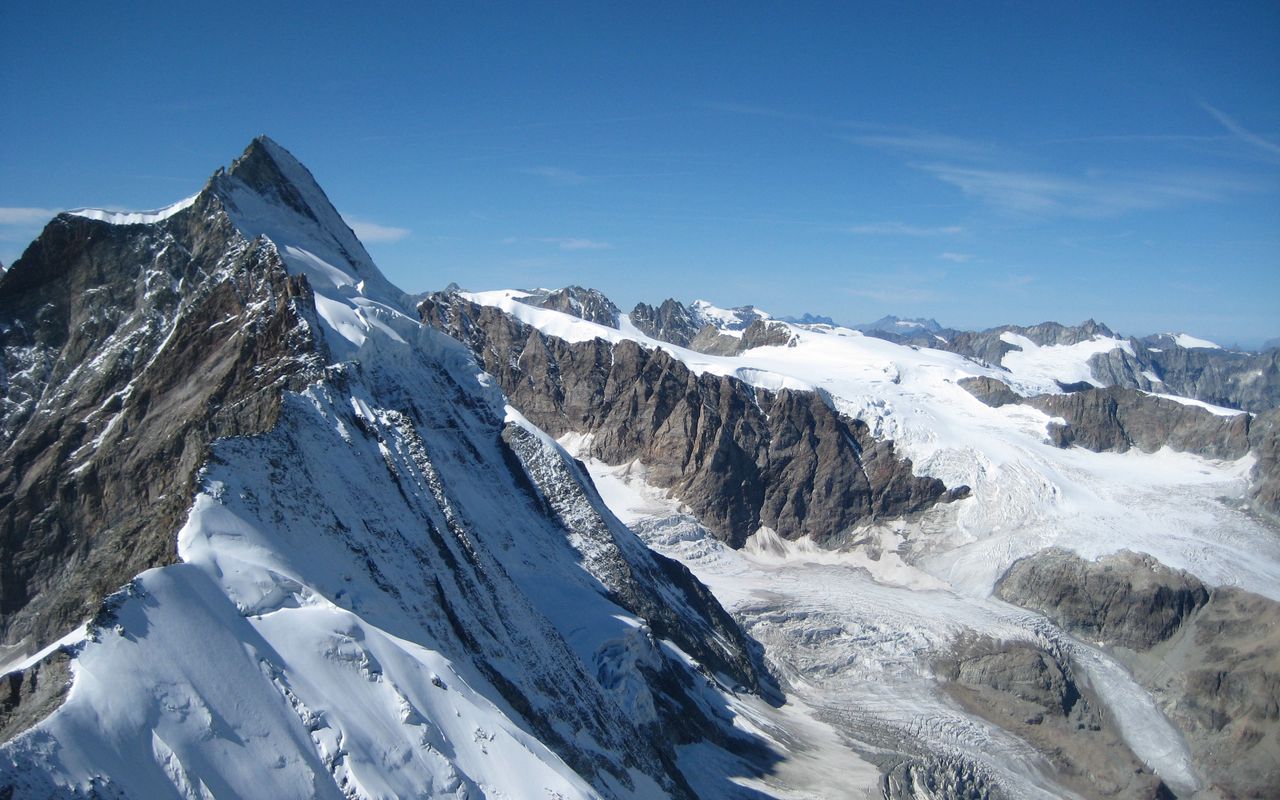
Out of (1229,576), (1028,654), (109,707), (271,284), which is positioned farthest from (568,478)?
(1229,576)

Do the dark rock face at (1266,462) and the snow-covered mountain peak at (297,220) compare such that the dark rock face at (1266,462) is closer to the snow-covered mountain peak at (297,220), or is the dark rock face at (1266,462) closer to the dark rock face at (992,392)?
the dark rock face at (992,392)

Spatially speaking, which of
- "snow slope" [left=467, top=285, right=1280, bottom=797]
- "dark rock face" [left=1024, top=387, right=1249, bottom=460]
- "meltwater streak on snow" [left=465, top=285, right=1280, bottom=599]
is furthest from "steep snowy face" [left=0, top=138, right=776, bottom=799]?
"dark rock face" [left=1024, top=387, right=1249, bottom=460]

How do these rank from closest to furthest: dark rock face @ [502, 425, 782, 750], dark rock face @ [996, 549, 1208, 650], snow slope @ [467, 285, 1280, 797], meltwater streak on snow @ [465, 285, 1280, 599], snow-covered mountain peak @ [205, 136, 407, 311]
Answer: dark rock face @ [502, 425, 782, 750] → snow-covered mountain peak @ [205, 136, 407, 311] → snow slope @ [467, 285, 1280, 797] → dark rock face @ [996, 549, 1208, 650] → meltwater streak on snow @ [465, 285, 1280, 599]

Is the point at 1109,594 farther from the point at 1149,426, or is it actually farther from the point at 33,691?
the point at 33,691

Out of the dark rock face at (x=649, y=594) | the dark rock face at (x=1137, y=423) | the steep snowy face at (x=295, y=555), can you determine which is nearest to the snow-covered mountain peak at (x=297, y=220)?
the steep snowy face at (x=295, y=555)

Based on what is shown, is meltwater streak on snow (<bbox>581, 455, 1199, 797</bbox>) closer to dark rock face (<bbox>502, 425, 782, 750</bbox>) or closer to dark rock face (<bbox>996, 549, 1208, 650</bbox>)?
dark rock face (<bbox>996, 549, 1208, 650</bbox>)

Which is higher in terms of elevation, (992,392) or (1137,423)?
(992,392)

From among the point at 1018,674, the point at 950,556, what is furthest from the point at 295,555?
the point at 950,556
